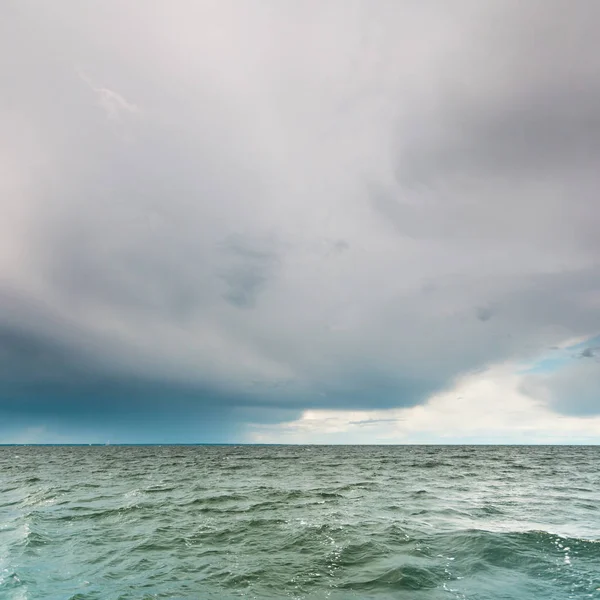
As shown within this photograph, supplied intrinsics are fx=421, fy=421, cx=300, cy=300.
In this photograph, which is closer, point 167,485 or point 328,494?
point 328,494

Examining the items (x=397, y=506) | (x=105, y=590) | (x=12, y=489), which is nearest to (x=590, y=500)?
(x=397, y=506)

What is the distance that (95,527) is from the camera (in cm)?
2266

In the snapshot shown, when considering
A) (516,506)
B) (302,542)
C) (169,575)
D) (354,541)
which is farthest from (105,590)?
(516,506)

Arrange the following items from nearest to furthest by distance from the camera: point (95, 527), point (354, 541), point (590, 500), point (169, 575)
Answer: point (169, 575), point (354, 541), point (95, 527), point (590, 500)

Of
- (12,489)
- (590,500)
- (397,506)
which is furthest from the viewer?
(12,489)

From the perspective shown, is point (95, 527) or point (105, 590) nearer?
point (105, 590)

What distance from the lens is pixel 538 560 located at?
53.5 feet

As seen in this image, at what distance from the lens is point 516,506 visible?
2903 cm

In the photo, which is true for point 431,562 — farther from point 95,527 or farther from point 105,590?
point 95,527

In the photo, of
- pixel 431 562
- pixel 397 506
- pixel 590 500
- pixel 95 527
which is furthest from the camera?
pixel 590 500

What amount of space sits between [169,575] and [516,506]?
2448cm

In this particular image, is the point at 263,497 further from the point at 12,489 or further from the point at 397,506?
the point at 12,489

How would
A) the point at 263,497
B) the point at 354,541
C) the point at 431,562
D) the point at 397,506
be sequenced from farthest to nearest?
the point at 263,497 < the point at 397,506 < the point at 354,541 < the point at 431,562

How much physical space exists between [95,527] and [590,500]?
34.0 m
